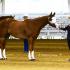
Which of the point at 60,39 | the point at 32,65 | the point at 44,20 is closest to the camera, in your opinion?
the point at 32,65

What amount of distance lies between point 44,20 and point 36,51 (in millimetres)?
4178

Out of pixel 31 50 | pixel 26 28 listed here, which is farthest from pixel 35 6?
pixel 31 50

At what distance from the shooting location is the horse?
13.2m

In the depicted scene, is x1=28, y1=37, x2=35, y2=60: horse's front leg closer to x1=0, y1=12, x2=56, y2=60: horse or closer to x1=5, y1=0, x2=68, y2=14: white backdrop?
x1=0, y1=12, x2=56, y2=60: horse

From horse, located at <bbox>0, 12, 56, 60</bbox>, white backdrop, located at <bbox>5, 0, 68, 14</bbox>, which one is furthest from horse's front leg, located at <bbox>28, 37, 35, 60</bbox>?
white backdrop, located at <bbox>5, 0, 68, 14</bbox>

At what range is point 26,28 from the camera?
13344 mm

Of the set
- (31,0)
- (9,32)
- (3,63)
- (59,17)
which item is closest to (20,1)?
(31,0)

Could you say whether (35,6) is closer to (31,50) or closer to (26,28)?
(26,28)

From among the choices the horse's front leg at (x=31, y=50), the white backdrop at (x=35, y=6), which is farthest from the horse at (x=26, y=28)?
the white backdrop at (x=35, y=6)

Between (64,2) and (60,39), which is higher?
(64,2)

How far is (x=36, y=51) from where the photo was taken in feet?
56.4

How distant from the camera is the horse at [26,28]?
43.3 feet

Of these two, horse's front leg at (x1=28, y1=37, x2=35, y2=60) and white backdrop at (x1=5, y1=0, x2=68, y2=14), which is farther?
white backdrop at (x1=5, y1=0, x2=68, y2=14)

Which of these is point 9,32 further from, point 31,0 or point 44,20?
point 31,0
